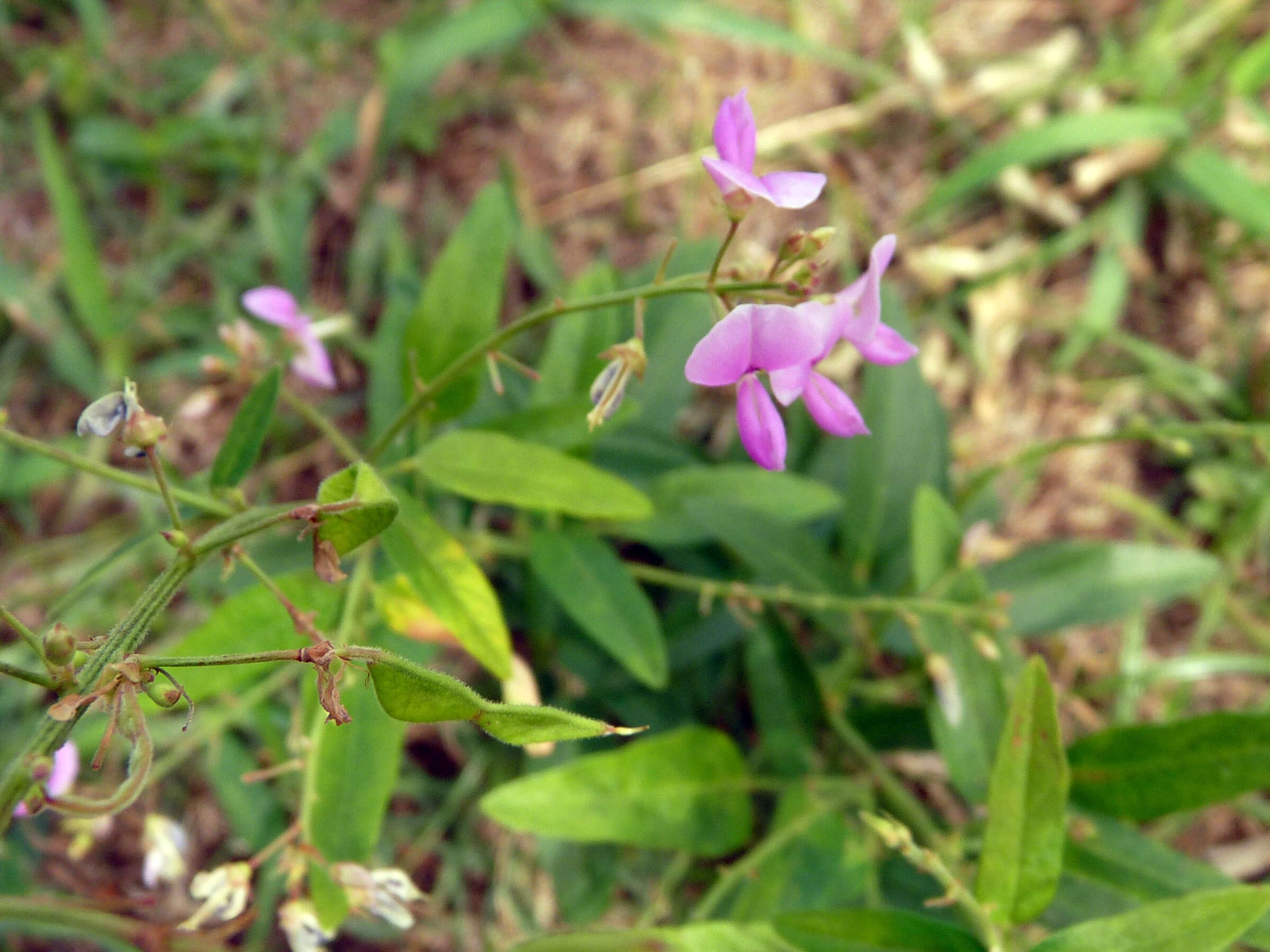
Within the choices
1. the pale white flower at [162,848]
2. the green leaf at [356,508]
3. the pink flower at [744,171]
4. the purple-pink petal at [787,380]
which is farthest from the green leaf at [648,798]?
the pink flower at [744,171]

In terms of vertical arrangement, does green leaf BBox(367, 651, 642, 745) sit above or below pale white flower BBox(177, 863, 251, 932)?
above

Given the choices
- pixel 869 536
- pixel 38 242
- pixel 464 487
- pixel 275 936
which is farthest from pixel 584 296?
pixel 38 242

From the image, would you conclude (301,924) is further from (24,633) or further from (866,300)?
(866,300)

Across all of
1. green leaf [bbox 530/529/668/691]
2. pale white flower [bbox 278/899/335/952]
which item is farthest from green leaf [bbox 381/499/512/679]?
pale white flower [bbox 278/899/335/952]

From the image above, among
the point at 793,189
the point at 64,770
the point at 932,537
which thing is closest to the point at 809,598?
the point at 932,537

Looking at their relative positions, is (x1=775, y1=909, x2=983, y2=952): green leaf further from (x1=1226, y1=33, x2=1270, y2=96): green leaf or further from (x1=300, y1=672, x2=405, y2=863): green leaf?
(x1=1226, y1=33, x2=1270, y2=96): green leaf

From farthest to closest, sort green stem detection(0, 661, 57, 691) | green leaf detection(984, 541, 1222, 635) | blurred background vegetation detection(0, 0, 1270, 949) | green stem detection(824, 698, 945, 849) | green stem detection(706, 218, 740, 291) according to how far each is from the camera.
Answer: 1. blurred background vegetation detection(0, 0, 1270, 949)
2. green leaf detection(984, 541, 1222, 635)
3. green stem detection(824, 698, 945, 849)
4. green stem detection(706, 218, 740, 291)
5. green stem detection(0, 661, 57, 691)

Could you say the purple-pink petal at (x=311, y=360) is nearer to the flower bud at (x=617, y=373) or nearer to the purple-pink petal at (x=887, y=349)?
the flower bud at (x=617, y=373)
